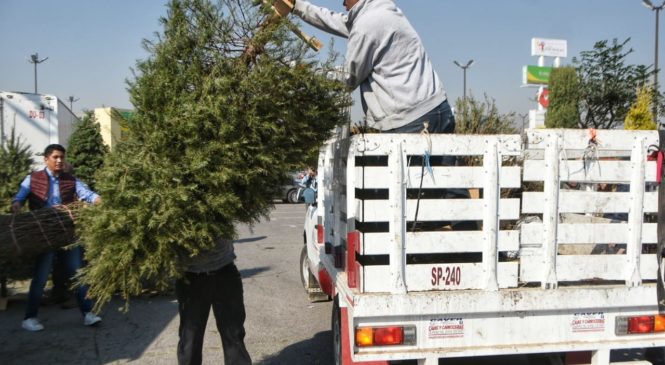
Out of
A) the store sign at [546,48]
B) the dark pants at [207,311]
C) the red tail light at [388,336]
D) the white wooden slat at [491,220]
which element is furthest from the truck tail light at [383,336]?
the store sign at [546,48]

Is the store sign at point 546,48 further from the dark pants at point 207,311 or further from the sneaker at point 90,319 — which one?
the dark pants at point 207,311

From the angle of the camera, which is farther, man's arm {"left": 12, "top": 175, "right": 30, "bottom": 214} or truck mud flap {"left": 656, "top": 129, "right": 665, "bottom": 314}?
man's arm {"left": 12, "top": 175, "right": 30, "bottom": 214}

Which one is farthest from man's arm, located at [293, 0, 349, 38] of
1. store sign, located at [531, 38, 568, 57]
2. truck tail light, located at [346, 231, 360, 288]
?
store sign, located at [531, 38, 568, 57]

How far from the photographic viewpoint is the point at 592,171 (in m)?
3.08

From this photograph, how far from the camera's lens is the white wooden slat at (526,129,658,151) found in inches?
119

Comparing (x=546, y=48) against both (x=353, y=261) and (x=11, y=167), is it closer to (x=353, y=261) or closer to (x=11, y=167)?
(x=11, y=167)

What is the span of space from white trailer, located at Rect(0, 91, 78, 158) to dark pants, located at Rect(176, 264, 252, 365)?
8501 mm

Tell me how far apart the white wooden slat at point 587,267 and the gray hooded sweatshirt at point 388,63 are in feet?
3.91

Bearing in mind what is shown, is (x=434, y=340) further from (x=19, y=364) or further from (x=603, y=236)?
(x=19, y=364)

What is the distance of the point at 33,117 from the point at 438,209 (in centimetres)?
1071

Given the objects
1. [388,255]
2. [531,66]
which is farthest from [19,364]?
[531,66]

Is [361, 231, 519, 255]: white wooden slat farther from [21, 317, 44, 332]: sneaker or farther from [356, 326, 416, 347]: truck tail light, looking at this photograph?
[21, 317, 44, 332]: sneaker

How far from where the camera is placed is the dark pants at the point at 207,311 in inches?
136

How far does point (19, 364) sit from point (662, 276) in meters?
5.14
